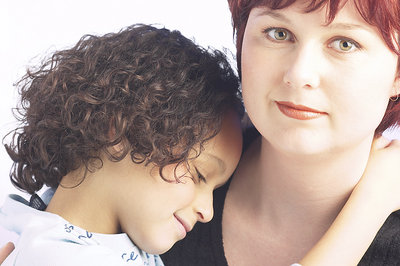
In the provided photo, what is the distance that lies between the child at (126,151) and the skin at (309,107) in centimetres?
10

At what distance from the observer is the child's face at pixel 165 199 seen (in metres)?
1.64

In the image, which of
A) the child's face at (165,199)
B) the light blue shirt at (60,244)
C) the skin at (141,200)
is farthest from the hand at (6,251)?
the child's face at (165,199)

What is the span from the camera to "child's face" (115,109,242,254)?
1.64m

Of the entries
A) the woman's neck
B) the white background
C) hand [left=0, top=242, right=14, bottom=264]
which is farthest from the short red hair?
the white background

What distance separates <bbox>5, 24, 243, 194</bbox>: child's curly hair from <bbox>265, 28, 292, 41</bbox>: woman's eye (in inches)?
8.6

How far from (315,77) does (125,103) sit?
44 centimetres

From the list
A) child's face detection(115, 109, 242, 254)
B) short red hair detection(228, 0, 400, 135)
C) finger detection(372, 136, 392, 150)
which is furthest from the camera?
finger detection(372, 136, 392, 150)

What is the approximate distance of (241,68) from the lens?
5.53 ft

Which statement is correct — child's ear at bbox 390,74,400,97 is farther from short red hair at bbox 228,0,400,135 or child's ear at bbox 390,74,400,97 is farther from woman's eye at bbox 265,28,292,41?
woman's eye at bbox 265,28,292,41

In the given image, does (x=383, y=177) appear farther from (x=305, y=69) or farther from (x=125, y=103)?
(x=125, y=103)

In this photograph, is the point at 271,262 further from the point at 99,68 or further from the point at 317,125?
the point at 99,68

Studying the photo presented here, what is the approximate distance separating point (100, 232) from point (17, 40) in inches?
49.1

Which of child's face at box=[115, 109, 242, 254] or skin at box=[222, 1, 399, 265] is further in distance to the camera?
child's face at box=[115, 109, 242, 254]

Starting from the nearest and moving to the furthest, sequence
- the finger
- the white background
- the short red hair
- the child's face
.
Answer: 1. the short red hair
2. the child's face
3. the finger
4. the white background
